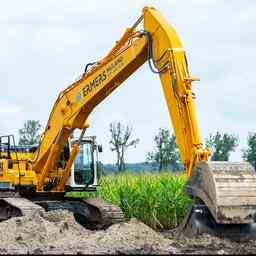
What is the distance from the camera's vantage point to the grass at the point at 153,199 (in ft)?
69.1

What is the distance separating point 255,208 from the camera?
42.9ft

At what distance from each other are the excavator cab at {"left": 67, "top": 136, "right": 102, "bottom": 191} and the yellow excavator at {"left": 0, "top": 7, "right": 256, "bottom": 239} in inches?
0.9

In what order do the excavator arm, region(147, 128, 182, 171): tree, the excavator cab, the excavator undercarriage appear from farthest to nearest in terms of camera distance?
region(147, 128, 182, 171): tree → the excavator cab → the excavator undercarriage → the excavator arm

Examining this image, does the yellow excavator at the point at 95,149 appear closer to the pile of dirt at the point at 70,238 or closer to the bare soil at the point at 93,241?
the bare soil at the point at 93,241

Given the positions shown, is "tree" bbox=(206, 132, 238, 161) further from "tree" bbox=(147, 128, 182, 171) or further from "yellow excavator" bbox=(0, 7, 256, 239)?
"yellow excavator" bbox=(0, 7, 256, 239)

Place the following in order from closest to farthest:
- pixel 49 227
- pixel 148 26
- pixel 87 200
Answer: pixel 49 227 < pixel 148 26 < pixel 87 200

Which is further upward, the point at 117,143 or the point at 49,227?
the point at 117,143

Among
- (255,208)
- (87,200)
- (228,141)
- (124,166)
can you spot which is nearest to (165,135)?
(228,141)

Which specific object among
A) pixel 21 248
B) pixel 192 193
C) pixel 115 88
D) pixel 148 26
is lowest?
pixel 21 248

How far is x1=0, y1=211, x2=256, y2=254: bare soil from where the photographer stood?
11883mm

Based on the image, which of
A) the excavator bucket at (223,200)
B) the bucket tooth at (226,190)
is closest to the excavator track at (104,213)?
the excavator bucket at (223,200)

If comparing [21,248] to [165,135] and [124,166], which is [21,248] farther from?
[165,135]

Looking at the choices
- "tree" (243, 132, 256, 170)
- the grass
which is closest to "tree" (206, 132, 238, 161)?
"tree" (243, 132, 256, 170)

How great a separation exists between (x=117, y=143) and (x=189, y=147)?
1990 inches
